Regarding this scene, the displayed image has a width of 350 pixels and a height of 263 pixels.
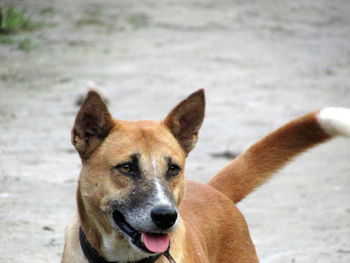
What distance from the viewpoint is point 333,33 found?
13.9 metres

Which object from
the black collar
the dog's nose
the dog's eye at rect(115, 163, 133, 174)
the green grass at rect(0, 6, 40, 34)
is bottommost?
the green grass at rect(0, 6, 40, 34)

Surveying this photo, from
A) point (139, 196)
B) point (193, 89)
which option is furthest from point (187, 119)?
point (193, 89)

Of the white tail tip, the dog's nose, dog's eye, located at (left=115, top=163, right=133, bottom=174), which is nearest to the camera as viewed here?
the dog's nose

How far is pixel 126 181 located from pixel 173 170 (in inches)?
11.0

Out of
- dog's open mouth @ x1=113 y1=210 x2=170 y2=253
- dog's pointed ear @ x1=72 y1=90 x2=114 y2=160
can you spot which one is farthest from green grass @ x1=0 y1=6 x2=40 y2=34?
dog's open mouth @ x1=113 y1=210 x2=170 y2=253

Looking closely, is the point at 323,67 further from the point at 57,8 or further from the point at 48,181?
the point at 48,181

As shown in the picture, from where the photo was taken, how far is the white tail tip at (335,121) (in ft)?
16.2

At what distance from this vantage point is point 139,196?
410 centimetres

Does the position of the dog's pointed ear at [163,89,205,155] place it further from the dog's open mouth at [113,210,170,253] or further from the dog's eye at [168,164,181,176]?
the dog's open mouth at [113,210,170,253]

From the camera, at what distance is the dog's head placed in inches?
161

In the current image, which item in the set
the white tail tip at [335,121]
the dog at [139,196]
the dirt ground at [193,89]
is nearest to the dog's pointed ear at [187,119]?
the dog at [139,196]

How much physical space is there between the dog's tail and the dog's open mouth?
1.11 m

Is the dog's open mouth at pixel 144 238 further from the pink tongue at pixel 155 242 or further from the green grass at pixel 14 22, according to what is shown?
the green grass at pixel 14 22

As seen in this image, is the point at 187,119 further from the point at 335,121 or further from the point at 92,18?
the point at 92,18
